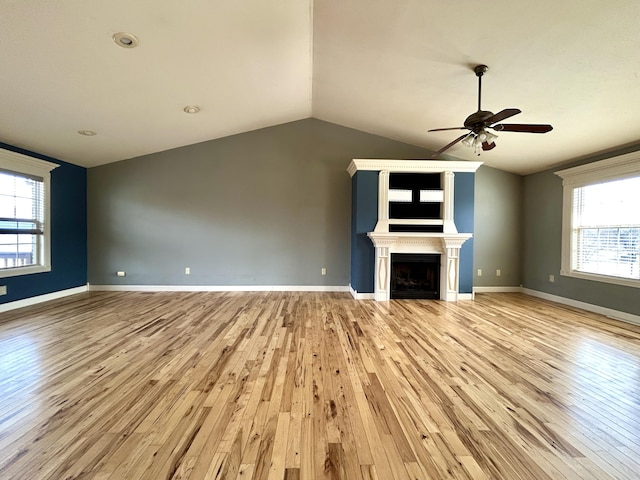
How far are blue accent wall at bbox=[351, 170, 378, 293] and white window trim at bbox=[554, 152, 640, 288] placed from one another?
10.6 feet

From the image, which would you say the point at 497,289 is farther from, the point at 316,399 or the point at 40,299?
the point at 40,299

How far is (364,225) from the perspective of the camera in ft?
16.0

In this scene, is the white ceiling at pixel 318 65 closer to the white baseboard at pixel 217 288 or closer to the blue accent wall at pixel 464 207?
the blue accent wall at pixel 464 207

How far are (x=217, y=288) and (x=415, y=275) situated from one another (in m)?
3.85

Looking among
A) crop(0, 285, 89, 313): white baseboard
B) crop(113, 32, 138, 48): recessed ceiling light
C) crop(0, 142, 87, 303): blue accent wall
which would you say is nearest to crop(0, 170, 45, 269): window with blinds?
crop(0, 142, 87, 303): blue accent wall

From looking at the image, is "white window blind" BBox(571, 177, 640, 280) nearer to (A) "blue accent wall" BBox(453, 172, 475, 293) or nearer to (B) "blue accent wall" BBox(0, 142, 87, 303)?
(A) "blue accent wall" BBox(453, 172, 475, 293)

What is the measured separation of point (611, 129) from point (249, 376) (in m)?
5.19

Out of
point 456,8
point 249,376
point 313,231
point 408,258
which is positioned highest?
point 456,8

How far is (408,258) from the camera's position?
4898 mm

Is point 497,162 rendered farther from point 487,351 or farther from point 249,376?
point 249,376

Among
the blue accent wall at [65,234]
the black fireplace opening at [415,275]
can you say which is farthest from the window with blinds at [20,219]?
the black fireplace opening at [415,275]

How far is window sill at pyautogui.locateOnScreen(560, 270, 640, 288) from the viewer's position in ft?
12.1

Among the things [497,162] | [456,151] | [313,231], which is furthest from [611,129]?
[313,231]

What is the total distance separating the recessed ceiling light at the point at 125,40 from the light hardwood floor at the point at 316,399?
296 centimetres
